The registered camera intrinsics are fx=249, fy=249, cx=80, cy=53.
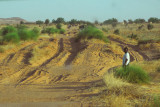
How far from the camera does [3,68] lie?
1652 centimetres

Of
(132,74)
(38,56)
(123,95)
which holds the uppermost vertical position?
(132,74)

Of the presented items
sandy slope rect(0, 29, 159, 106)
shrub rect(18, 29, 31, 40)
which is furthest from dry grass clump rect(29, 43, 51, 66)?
shrub rect(18, 29, 31, 40)

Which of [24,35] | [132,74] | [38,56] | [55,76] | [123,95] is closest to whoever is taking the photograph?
[123,95]

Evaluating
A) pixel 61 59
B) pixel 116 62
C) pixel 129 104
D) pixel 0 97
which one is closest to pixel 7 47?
pixel 61 59

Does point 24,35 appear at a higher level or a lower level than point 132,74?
higher

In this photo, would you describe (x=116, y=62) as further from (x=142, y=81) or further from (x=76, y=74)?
(x=142, y=81)

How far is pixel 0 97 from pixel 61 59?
33.8 ft

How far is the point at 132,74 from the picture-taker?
1067 cm

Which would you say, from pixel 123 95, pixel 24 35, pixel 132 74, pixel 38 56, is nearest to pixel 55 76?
pixel 132 74

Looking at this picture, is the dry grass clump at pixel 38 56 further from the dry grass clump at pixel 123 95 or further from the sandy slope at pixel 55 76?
the dry grass clump at pixel 123 95

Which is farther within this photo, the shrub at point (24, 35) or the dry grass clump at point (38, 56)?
the shrub at point (24, 35)

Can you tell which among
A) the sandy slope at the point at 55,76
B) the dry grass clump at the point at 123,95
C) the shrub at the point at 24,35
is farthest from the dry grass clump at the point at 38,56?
the dry grass clump at the point at 123,95

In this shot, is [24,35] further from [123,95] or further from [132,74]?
[123,95]

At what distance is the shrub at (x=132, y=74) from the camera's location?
1059 cm
